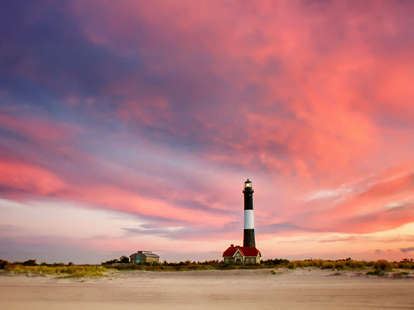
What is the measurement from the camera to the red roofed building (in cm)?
5306

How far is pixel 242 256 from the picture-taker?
53500 millimetres

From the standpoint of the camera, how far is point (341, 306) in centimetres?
1027

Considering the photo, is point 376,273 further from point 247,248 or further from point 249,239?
point 247,248

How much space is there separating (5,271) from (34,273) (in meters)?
2.55

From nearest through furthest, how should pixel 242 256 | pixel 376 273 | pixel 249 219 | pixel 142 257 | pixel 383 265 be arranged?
1. pixel 376 273
2. pixel 383 265
3. pixel 242 256
4. pixel 249 219
5. pixel 142 257


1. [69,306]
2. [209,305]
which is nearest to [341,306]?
[209,305]

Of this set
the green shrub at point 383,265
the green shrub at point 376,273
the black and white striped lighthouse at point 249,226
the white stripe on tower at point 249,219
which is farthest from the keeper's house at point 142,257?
the green shrub at point 376,273

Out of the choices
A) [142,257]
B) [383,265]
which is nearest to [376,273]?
[383,265]

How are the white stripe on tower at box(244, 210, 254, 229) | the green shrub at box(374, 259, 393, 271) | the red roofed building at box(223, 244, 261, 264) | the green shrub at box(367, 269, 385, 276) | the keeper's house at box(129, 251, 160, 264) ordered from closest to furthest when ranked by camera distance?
the green shrub at box(367, 269, 385, 276), the green shrub at box(374, 259, 393, 271), the red roofed building at box(223, 244, 261, 264), the white stripe on tower at box(244, 210, 254, 229), the keeper's house at box(129, 251, 160, 264)

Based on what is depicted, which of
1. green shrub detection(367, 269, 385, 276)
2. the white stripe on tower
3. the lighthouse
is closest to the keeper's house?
the lighthouse

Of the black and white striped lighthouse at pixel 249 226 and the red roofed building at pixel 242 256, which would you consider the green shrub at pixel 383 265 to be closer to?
the red roofed building at pixel 242 256

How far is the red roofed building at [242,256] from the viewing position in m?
53.1

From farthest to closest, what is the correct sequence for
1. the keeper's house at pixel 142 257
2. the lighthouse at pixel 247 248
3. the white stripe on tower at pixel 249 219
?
1. the keeper's house at pixel 142 257
2. the white stripe on tower at pixel 249 219
3. the lighthouse at pixel 247 248

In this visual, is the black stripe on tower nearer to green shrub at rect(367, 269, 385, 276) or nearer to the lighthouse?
the lighthouse
